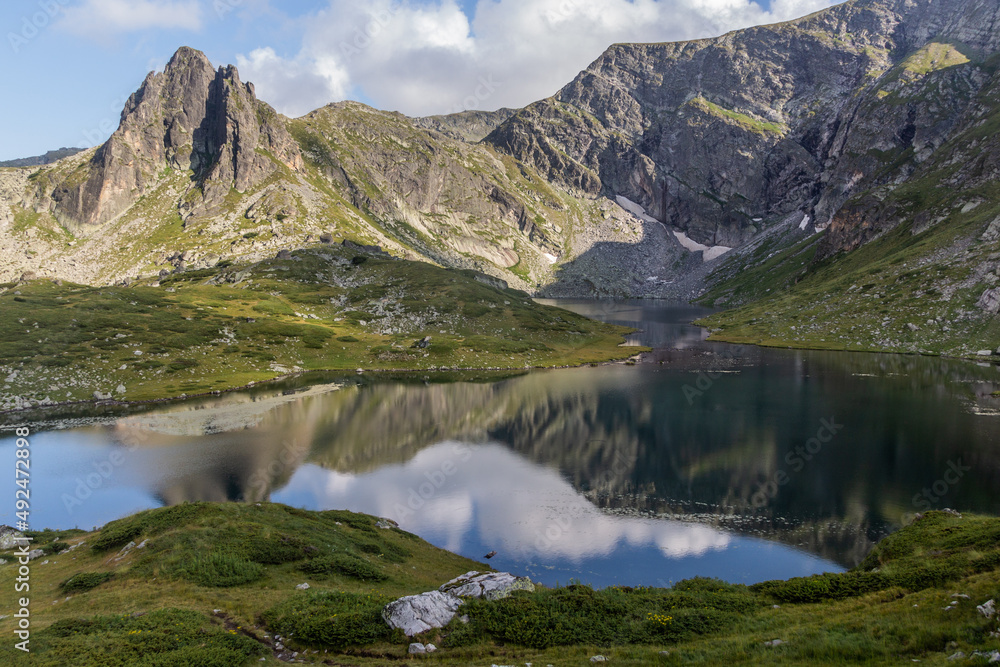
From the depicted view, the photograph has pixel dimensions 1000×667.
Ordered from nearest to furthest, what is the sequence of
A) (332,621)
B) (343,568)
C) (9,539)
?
(332,621) < (343,568) < (9,539)

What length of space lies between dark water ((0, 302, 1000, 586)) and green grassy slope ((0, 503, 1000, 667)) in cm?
1231

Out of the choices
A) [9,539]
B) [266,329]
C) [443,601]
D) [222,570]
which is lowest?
[9,539]

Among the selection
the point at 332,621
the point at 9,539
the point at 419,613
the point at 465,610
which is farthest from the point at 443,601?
the point at 9,539

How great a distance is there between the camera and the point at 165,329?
363 ft

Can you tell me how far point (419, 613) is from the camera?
814 inches

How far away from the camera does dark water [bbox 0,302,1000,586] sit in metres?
39.3

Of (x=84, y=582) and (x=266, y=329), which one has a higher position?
(x=266, y=329)

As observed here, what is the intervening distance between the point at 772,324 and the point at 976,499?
12138cm

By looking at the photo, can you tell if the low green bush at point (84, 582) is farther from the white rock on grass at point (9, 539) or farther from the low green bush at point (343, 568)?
the white rock on grass at point (9, 539)

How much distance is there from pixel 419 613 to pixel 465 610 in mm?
1988

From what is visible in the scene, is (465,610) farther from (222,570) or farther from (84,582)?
(84,582)

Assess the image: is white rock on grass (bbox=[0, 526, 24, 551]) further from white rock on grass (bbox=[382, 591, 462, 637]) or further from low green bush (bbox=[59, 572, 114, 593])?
white rock on grass (bbox=[382, 591, 462, 637])

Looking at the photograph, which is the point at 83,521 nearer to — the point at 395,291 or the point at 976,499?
the point at 976,499

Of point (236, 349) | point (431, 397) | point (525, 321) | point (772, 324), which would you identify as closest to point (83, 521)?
point (431, 397)
